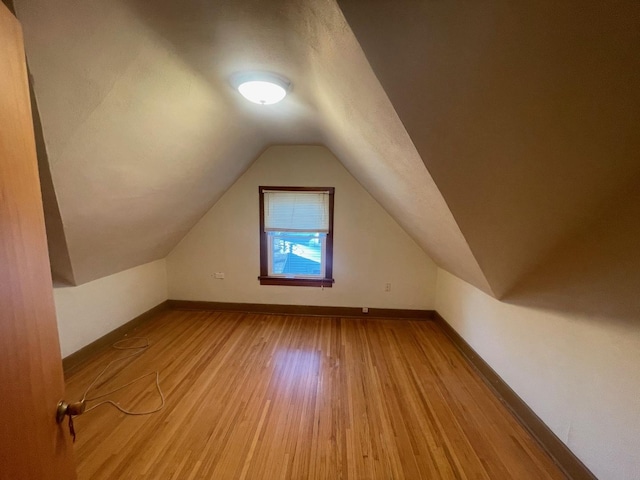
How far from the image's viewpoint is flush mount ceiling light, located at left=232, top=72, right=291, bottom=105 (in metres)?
1.74

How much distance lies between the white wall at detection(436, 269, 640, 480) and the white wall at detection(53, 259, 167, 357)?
3.69 m

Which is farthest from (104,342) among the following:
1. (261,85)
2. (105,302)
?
(261,85)

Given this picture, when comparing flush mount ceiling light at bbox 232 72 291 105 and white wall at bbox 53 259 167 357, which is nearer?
flush mount ceiling light at bbox 232 72 291 105

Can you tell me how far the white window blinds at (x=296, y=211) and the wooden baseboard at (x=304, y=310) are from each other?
1059 millimetres

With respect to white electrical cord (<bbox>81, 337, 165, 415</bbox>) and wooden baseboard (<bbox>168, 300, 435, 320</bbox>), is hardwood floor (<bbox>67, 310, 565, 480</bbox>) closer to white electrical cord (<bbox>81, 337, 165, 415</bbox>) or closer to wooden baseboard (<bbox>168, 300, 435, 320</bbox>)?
white electrical cord (<bbox>81, 337, 165, 415</bbox>)

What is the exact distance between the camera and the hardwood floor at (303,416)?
1.70m

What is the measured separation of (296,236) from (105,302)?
7.25ft

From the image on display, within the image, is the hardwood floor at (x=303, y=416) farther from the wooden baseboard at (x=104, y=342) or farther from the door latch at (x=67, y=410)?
the door latch at (x=67, y=410)

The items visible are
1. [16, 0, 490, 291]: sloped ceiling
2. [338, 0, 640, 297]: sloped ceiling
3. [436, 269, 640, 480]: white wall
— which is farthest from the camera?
[436, 269, 640, 480]: white wall

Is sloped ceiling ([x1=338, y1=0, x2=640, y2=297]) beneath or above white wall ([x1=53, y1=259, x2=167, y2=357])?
above

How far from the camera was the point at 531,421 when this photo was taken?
6.49 feet

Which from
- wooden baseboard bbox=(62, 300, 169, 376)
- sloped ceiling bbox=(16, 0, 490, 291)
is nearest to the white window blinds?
sloped ceiling bbox=(16, 0, 490, 291)

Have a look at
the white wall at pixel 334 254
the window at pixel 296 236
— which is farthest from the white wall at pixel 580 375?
the window at pixel 296 236

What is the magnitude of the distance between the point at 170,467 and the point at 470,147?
2308 mm
